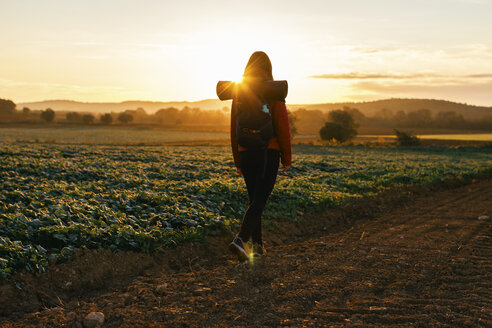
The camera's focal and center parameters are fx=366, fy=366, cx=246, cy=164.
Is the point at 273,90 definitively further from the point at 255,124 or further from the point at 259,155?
the point at 259,155

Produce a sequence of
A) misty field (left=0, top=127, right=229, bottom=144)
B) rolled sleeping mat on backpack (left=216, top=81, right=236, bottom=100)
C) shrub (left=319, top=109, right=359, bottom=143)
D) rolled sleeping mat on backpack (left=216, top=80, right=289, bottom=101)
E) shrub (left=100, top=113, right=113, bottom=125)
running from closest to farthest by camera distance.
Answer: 1. rolled sleeping mat on backpack (left=216, top=80, right=289, bottom=101)
2. rolled sleeping mat on backpack (left=216, top=81, right=236, bottom=100)
3. misty field (left=0, top=127, right=229, bottom=144)
4. shrub (left=319, top=109, right=359, bottom=143)
5. shrub (left=100, top=113, right=113, bottom=125)

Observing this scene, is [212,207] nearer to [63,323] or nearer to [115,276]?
[115,276]

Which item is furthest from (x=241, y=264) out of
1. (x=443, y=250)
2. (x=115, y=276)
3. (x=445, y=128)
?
(x=445, y=128)

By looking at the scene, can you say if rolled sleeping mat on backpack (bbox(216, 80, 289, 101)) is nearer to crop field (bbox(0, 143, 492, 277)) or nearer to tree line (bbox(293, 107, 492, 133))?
crop field (bbox(0, 143, 492, 277))

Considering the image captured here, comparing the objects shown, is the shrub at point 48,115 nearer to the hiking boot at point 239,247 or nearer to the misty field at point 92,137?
the misty field at point 92,137

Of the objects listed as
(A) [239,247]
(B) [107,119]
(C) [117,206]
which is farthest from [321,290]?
(B) [107,119]

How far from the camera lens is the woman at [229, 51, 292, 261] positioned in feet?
18.6

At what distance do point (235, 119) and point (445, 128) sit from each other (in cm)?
12243

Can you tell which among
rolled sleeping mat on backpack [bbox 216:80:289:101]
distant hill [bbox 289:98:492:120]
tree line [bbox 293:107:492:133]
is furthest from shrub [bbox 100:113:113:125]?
rolled sleeping mat on backpack [bbox 216:80:289:101]

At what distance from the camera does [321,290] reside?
4906mm

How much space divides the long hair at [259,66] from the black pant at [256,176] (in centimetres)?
117

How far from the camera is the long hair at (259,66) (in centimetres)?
567

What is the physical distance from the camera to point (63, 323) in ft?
13.6

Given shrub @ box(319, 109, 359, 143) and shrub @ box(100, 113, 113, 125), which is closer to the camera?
shrub @ box(319, 109, 359, 143)
